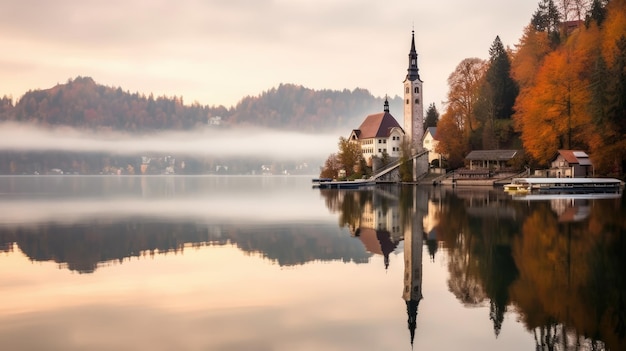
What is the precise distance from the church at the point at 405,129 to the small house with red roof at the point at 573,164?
1267 inches

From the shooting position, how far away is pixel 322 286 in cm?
1889

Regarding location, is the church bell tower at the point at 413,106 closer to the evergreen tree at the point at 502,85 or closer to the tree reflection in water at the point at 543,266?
the evergreen tree at the point at 502,85

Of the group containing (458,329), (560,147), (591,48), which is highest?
(591,48)

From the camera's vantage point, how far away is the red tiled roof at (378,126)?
112 m

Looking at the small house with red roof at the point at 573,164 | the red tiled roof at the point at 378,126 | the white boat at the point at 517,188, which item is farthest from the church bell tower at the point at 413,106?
the white boat at the point at 517,188

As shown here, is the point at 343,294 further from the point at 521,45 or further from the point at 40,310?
the point at 521,45

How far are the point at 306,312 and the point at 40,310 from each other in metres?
6.73

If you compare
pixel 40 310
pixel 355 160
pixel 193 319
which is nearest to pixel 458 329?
pixel 193 319

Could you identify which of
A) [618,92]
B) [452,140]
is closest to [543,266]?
[618,92]

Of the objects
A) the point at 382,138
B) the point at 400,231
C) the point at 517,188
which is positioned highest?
the point at 382,138

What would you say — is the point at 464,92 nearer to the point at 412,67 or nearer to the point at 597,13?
the point at 412,67

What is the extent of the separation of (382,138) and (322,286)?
94.0 meters

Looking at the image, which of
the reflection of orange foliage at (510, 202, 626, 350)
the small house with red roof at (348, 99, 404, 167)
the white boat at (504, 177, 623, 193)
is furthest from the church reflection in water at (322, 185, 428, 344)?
the small house with red roof at (348, 99, 404, 167)

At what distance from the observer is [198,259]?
24.4 metres
